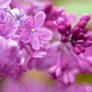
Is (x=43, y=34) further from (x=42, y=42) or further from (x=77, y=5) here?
(x=77, y=5)

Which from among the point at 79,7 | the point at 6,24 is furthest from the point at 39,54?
the point at 79,7

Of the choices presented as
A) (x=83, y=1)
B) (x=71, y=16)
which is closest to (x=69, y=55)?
(x=71, y=16)

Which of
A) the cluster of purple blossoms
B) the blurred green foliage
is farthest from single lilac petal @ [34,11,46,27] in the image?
the blurred green foliage

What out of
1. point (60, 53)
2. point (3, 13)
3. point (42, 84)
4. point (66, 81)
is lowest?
point (42, 84)

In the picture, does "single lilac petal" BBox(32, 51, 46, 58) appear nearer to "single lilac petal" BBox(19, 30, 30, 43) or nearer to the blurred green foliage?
"single lilac petal" BBox(19, 30, 30, 43)

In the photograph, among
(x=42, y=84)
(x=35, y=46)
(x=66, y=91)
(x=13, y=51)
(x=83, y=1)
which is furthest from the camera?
(x=83, y=1)

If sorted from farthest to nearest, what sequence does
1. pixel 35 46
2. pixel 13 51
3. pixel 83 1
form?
pixel 83 1
pixel 35 46
pixel 13 51

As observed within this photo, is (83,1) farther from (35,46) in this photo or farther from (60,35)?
(35,46)

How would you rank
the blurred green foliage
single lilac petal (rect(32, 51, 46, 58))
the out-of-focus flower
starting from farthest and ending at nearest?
1. the blurred green foliage
2. single lilac petal (rect(32, 51, 46, 58))
3. the out-of-focus flower
